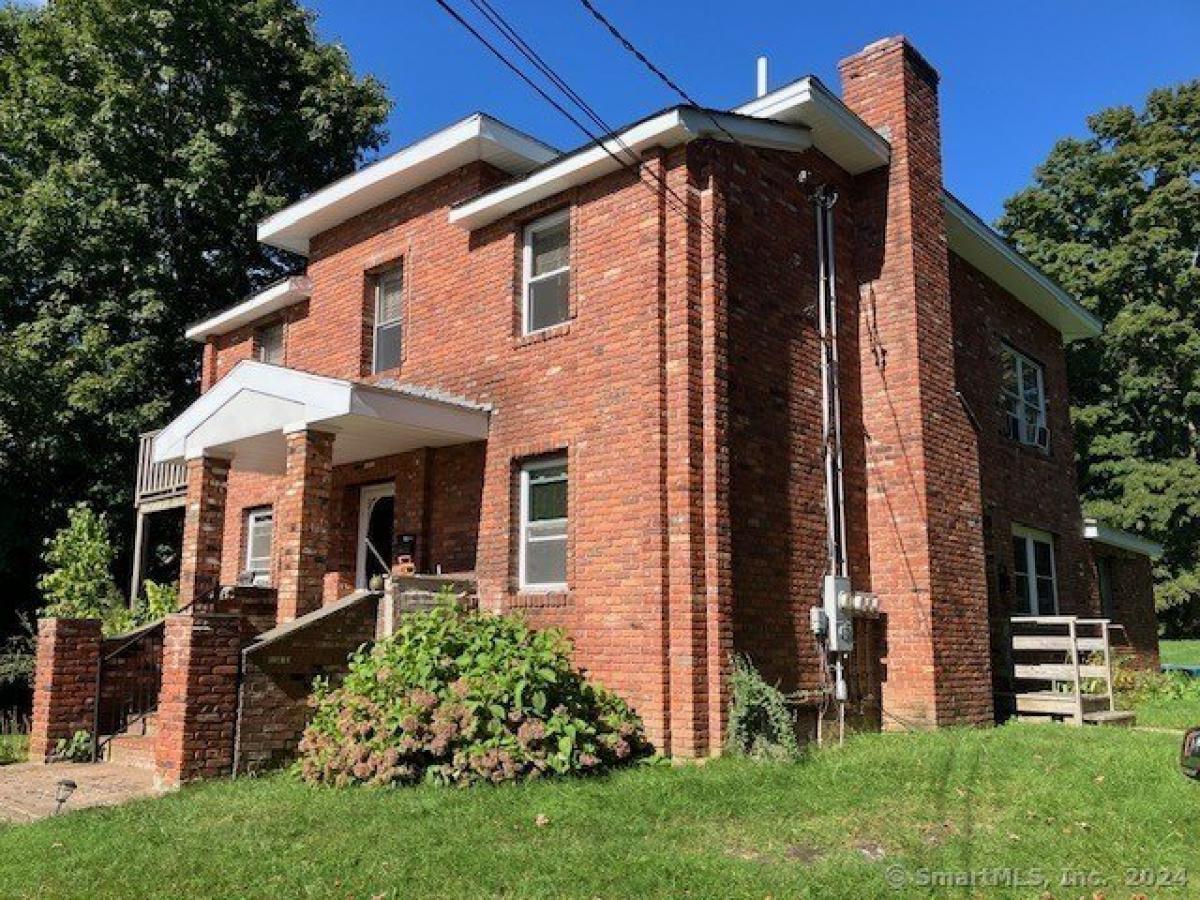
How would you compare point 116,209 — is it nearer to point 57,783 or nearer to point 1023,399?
point 57,783

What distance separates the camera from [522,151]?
12750mm

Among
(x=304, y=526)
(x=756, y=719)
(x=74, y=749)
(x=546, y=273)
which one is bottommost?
(x=74, y=749)

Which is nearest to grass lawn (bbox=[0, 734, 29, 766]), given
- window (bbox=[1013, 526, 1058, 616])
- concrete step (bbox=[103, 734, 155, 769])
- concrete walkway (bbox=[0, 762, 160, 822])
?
concrete walkway (bbox=[0, 762, 160, 822])

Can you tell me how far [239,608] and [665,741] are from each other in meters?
4.97

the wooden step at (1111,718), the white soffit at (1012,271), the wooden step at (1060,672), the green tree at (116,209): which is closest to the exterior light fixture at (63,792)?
the wooden step at (1060,672)

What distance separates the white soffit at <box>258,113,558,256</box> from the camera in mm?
12477

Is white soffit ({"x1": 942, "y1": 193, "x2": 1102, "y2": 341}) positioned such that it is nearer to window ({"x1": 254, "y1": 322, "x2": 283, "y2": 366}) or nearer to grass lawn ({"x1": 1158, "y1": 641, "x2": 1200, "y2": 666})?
window ({"x1": 254, "y1": 322, "x2": 283, "y2": 366})

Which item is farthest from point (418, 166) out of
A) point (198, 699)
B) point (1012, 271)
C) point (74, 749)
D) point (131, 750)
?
point (1012, 271)

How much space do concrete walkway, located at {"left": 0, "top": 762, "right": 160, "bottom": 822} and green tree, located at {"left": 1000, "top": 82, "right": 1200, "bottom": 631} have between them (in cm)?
2820

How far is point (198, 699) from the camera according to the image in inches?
354

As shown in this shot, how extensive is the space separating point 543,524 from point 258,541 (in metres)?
6.53

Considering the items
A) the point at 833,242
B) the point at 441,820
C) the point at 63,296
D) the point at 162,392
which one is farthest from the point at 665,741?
the point at 63,296

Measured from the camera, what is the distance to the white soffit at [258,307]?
50.8 feet

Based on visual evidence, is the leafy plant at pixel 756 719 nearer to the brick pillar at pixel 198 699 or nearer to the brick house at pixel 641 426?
the brick house at pixel 641 426
